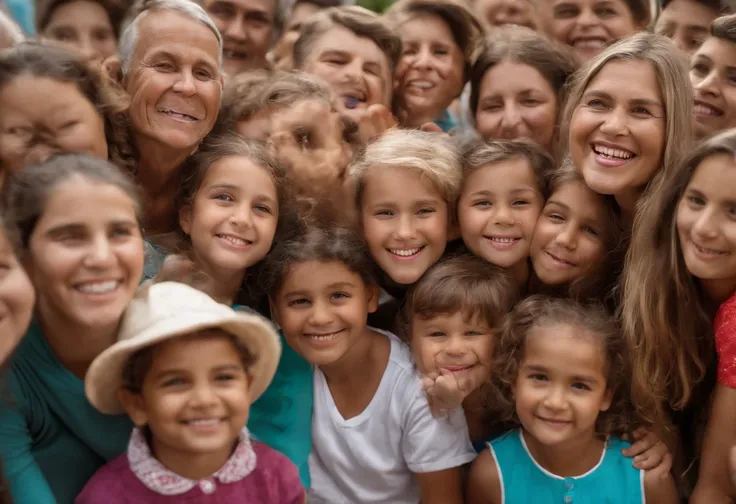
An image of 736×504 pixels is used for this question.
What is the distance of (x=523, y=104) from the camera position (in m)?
3.29

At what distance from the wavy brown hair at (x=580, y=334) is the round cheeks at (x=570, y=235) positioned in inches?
5.4

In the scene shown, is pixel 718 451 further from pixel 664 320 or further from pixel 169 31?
pixel 169 31

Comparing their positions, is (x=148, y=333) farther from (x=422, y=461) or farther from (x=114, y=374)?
(x=422, y=461)

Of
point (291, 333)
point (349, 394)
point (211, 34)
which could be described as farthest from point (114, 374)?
point (211, 34)

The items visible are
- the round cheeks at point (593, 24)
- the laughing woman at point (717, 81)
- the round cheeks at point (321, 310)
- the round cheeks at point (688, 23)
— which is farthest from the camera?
the round cheeks at point (593, 24)

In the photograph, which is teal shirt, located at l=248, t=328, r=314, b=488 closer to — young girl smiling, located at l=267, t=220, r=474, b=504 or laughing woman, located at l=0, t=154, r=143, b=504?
young girl smiling, located at l=267, t=220, r=474, b=504

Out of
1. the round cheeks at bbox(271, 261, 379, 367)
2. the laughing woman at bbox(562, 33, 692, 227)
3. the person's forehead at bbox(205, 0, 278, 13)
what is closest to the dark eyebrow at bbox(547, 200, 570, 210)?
the laughing woman at bbox(562, 33, 692, 227)

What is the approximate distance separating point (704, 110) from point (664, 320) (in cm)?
105

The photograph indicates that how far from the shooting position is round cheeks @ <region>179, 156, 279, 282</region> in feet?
8.48

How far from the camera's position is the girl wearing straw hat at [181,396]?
2.01 metres

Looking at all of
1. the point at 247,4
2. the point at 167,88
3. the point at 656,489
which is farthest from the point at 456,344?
the point at 247,4

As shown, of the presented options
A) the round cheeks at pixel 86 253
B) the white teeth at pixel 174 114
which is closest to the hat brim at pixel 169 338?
the round cheeks at pixel 86 253

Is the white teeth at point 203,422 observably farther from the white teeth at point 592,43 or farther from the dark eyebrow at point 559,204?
the white teeth at point 592,43

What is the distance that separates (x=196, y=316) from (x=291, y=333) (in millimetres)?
623
